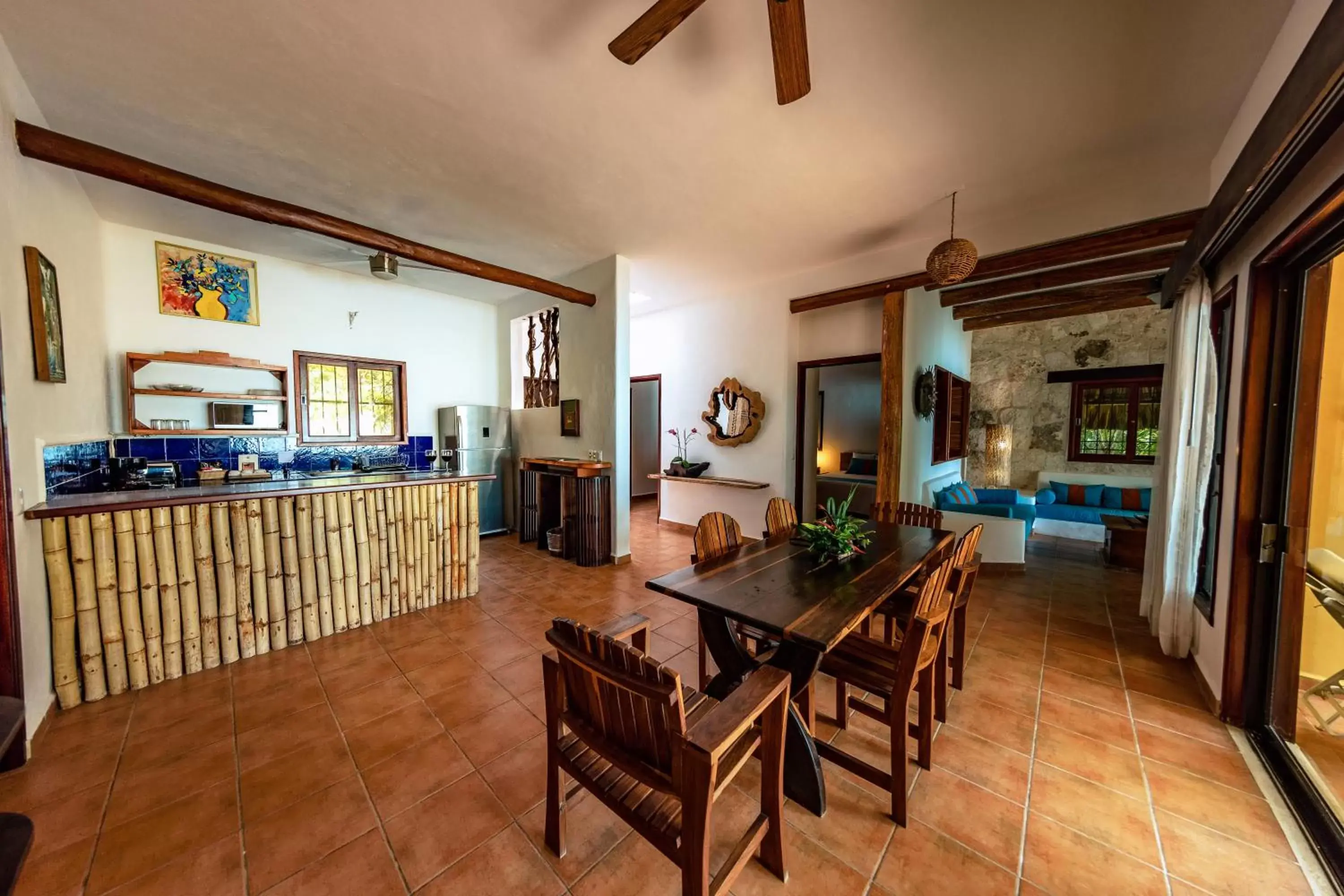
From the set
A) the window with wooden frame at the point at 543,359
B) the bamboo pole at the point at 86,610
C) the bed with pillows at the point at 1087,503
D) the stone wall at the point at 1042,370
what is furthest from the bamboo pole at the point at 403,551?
the stone wall at the point at 1042,370

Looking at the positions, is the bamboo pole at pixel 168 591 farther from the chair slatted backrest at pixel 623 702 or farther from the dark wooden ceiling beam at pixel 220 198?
the chair slatted backrest at pixel 623 702

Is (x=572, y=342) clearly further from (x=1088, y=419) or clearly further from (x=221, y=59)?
(x=1088, y=419)

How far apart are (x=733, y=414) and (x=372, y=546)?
3632 mm

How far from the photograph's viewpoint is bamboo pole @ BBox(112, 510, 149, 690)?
89.0 inches

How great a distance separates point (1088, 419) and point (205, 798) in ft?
29.8

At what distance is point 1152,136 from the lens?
2383 mm

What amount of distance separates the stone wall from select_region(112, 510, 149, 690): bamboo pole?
8766mm

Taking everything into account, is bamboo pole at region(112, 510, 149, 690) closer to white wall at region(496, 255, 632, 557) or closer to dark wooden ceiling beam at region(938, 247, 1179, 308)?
white wall at region(496, 255, 632, 557)

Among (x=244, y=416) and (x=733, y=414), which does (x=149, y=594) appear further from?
(x=733, y=414)

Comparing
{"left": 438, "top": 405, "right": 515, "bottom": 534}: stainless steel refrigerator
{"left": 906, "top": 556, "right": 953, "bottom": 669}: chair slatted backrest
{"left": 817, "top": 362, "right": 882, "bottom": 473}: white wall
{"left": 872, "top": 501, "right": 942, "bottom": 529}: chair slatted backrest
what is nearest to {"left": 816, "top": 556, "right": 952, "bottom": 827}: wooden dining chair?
{"left": 906, "top": 556, "right": 953, "bottom": 669}: chair slatted backrest

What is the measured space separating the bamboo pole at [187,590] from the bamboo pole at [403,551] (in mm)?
992

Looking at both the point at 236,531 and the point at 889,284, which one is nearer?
the point at 236,531

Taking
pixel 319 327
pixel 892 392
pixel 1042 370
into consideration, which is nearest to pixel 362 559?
pixel 319 327

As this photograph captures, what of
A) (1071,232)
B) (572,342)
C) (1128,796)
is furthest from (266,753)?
(1071,232)
